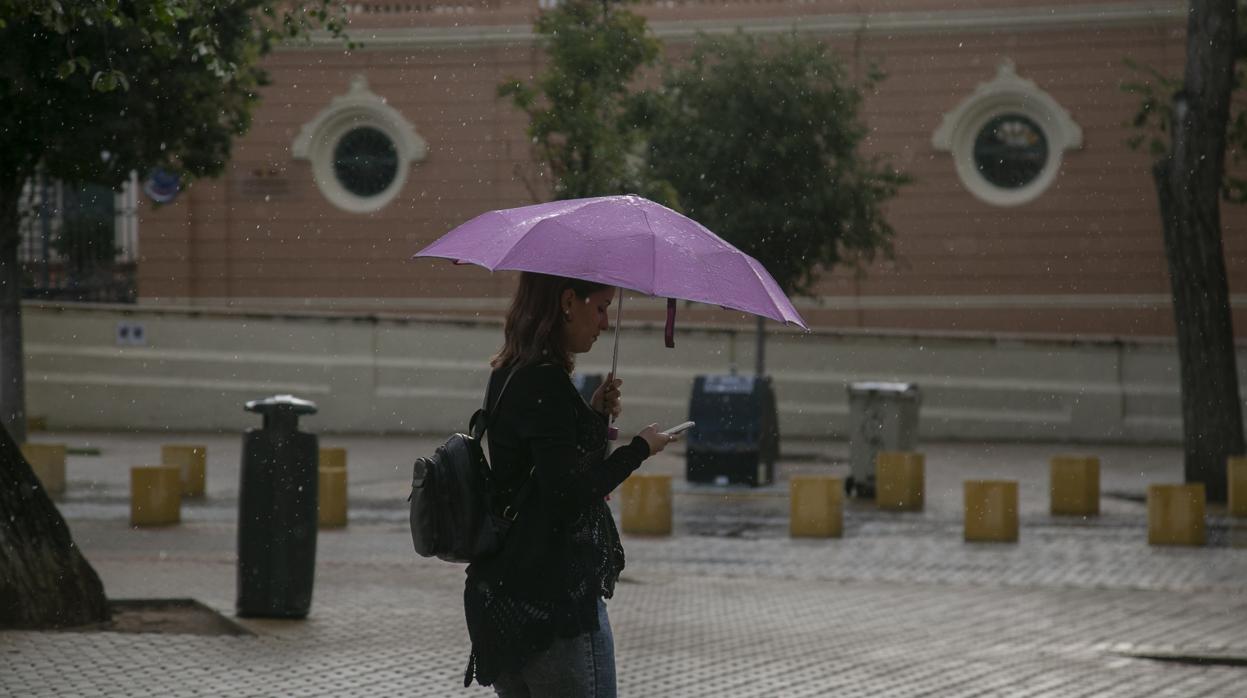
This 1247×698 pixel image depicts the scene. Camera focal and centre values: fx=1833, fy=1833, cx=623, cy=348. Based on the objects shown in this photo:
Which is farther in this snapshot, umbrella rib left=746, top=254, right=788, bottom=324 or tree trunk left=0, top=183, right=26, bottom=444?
tree trunk left=0, top=183, right=26, bottom=444

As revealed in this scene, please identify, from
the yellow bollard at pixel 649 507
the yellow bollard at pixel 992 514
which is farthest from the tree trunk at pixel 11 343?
the yellow bollard at pixel 992 514

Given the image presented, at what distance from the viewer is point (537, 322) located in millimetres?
4391

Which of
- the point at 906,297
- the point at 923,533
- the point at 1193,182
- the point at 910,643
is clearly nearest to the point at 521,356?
the point at 910,643

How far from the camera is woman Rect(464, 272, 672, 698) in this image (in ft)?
13.9

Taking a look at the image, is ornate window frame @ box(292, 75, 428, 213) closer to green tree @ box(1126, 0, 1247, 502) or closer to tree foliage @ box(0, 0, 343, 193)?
tree foliage @ box(0, 0, 343, 193)

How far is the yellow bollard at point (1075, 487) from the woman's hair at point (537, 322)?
41.9ft

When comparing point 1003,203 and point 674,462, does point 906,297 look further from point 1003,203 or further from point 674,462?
point 674,462

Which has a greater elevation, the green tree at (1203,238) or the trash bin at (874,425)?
the green tree at (1203,238)

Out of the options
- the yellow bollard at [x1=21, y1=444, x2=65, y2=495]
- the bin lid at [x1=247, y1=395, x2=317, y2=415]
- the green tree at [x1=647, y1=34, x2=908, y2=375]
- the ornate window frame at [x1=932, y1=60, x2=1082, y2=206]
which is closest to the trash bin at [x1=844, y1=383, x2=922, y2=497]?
the green tree at [x1=647, y1=34, x2=908, y2=375]

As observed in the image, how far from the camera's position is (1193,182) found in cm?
1755

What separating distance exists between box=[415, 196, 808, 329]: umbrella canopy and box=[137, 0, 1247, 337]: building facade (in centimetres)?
2634

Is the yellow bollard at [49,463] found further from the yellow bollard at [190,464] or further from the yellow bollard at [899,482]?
the yellow bollard at [899,482]

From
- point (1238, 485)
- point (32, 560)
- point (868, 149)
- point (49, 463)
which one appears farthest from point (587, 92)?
point (32, 560)

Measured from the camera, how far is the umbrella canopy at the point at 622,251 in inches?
172
